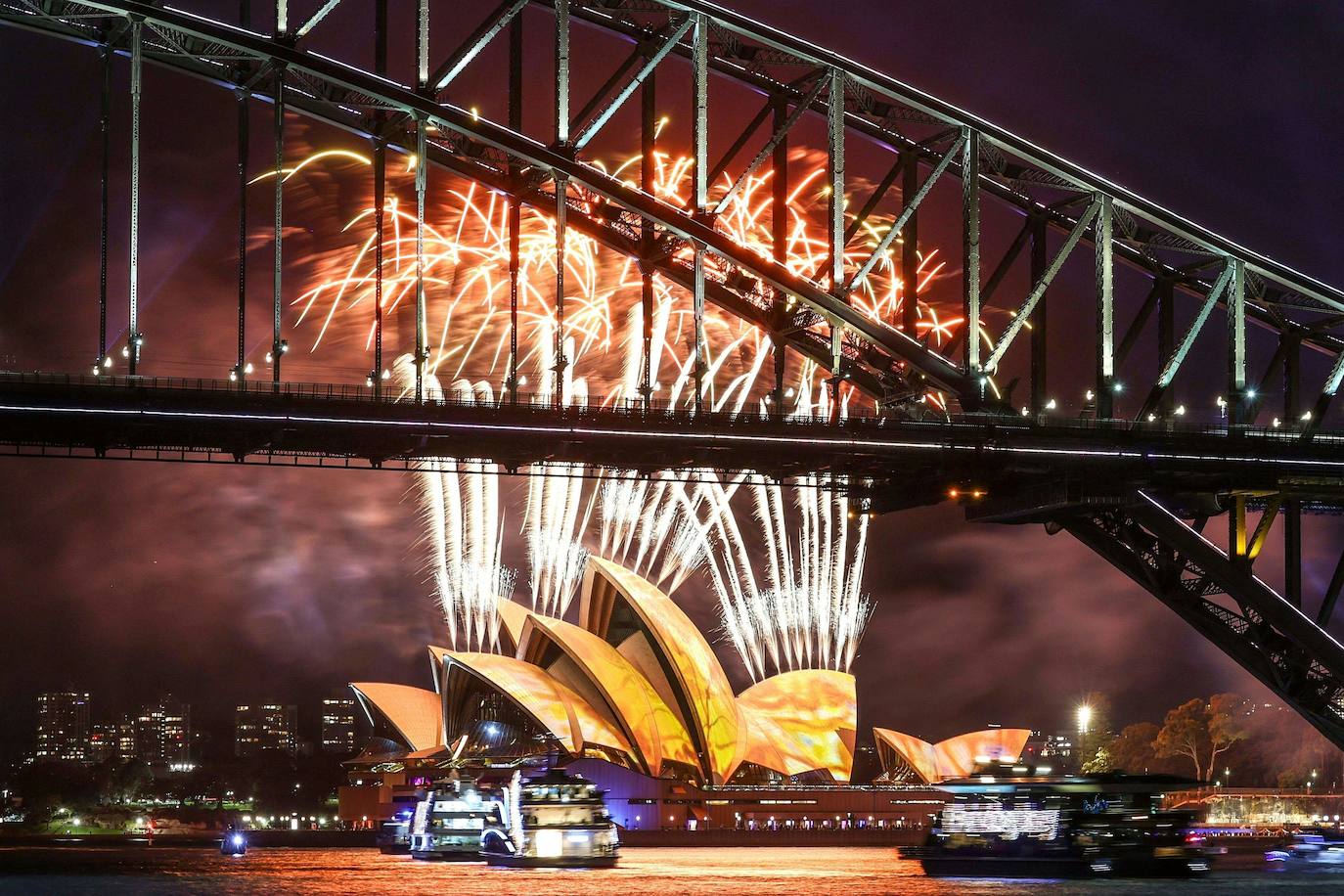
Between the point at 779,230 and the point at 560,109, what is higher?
the point at 560,109

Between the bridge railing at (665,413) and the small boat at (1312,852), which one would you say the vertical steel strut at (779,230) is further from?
the small boat at (1312,852)

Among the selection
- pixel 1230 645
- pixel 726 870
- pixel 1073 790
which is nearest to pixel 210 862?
pixel 726 870

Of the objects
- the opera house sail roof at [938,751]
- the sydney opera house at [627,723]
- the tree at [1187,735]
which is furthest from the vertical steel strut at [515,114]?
the tree at [1187,735]

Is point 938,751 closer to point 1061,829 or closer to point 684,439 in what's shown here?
point 1061,829

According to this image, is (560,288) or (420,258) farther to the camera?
(560,288)

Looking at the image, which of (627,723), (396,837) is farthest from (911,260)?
(627,723)

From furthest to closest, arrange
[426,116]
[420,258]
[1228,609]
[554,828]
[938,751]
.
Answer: [938,751] < [554,828] < [1228,609] < [426,116] < [420,258]

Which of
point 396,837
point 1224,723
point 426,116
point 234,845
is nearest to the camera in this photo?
point 426,116

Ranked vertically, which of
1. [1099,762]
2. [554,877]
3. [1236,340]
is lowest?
[554,877]
